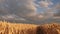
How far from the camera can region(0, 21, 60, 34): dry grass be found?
7.15 meters

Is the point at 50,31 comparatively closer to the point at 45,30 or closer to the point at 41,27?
the point at 45,30

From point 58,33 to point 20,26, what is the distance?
5.85ft

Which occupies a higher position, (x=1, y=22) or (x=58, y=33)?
(x=1, y=22)

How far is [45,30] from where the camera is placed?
7.93m

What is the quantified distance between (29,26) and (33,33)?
1.26ft

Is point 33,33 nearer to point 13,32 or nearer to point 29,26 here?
point 29,26

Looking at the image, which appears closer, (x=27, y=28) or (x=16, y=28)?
(x=16, y=28)

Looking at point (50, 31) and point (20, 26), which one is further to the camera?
point (20, 26)

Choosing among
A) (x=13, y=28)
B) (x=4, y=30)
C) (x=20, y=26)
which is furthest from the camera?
(x=20, y=26)

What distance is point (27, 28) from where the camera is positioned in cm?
823

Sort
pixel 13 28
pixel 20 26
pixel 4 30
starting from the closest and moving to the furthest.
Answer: pixel 4 30
pixel 13 28
pixel 20 26

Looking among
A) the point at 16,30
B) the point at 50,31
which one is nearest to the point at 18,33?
the point at 16,30

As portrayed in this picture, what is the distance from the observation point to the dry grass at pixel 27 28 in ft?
23.5

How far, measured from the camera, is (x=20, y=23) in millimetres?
8453
